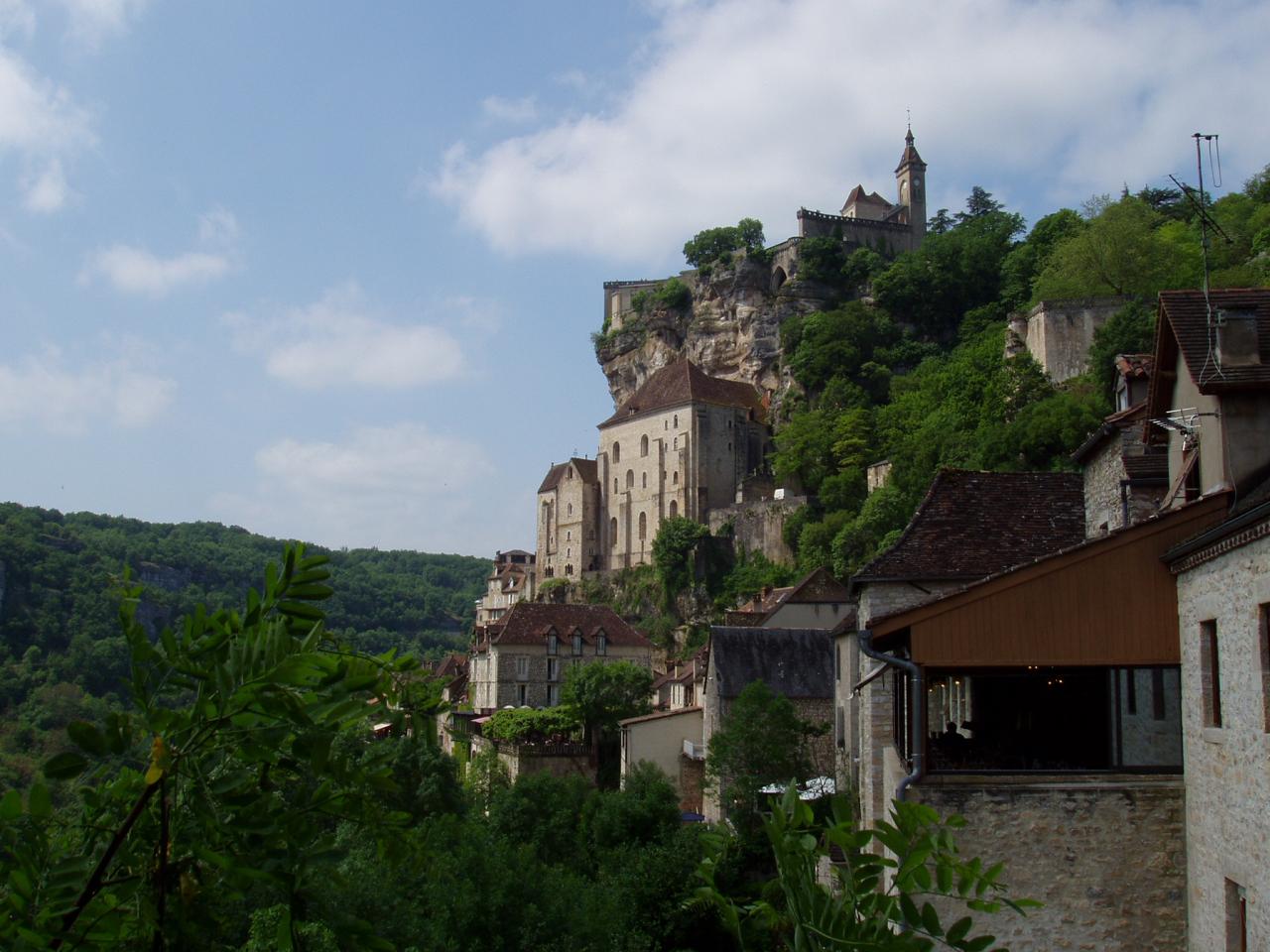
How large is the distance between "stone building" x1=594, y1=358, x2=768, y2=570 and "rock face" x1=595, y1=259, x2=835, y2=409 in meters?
3.68

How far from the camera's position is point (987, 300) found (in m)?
92.0

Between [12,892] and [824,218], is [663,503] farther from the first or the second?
[12,892]

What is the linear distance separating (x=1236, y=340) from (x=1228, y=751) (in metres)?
4.15

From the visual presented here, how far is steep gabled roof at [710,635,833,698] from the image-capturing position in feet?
128

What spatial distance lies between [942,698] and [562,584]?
2692 inches

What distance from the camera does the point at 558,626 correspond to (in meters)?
58.5

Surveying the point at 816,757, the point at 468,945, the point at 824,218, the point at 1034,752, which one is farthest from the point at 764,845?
the point at 824,218

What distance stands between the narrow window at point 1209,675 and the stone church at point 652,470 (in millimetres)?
75092

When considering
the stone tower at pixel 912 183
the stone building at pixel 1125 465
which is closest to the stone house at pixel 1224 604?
the stone building at pixel 1125 465

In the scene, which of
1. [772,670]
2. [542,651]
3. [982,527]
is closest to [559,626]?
[542,651]

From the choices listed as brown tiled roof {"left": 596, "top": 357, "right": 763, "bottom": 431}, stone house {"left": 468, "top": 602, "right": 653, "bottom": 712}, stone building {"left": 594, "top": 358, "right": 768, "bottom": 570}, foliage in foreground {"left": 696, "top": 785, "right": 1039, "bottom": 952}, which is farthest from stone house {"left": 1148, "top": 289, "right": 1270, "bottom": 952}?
brown tiled roof {"left": 596, "top": 357, "right": 763, "bottom": 431}

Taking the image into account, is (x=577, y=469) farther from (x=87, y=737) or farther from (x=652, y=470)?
(x=87, y=737)

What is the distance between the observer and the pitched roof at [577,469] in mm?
96562

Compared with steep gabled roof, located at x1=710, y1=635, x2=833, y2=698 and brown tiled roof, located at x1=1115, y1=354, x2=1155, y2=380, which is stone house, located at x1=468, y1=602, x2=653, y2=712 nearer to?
steep gabled roof, located at x1=710, y1=635, x2=833, y2=698
